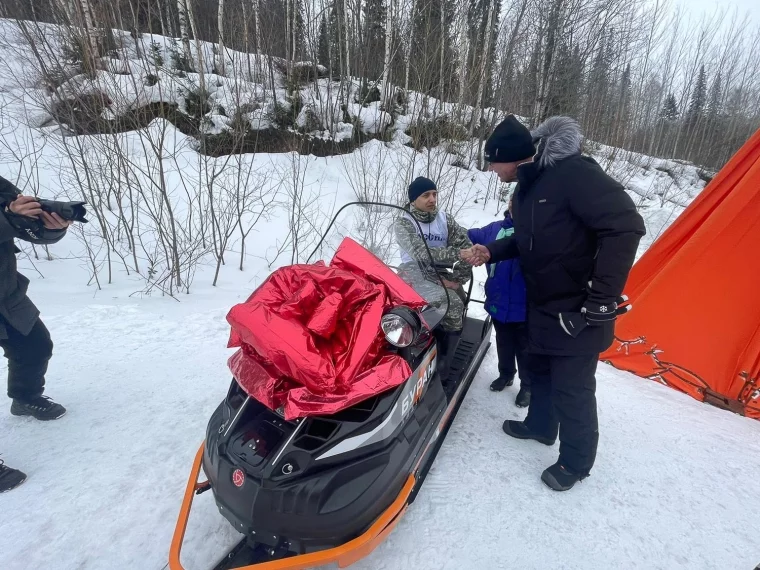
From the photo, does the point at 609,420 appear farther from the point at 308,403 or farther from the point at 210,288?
the point at 210,288

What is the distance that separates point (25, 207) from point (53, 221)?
0.14 m

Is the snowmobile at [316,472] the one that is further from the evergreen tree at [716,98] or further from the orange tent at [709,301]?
the evergreen tree at [716,98]

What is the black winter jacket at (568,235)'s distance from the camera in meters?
1.65

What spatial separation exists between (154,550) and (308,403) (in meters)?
1.04

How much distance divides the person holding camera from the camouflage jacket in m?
1.90

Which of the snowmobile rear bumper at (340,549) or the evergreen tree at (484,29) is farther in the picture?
the evergreen tree at (484,29)

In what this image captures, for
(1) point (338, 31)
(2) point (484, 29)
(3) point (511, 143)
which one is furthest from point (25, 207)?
(2) point (484, 29)

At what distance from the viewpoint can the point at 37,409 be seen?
239 centimetres

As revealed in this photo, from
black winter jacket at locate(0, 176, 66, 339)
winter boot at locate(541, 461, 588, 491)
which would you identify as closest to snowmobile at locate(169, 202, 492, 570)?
winter boot at locate(541, 461, 588, 491)

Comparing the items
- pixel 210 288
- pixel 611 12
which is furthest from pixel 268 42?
pixel 611 12

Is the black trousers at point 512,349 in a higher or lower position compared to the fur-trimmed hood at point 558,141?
lower

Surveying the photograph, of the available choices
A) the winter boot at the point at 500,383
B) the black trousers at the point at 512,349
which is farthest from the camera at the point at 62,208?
the winter boot at the point at 500,383

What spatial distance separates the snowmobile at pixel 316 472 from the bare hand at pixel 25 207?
4.74 ft

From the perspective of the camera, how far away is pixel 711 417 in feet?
9.38
